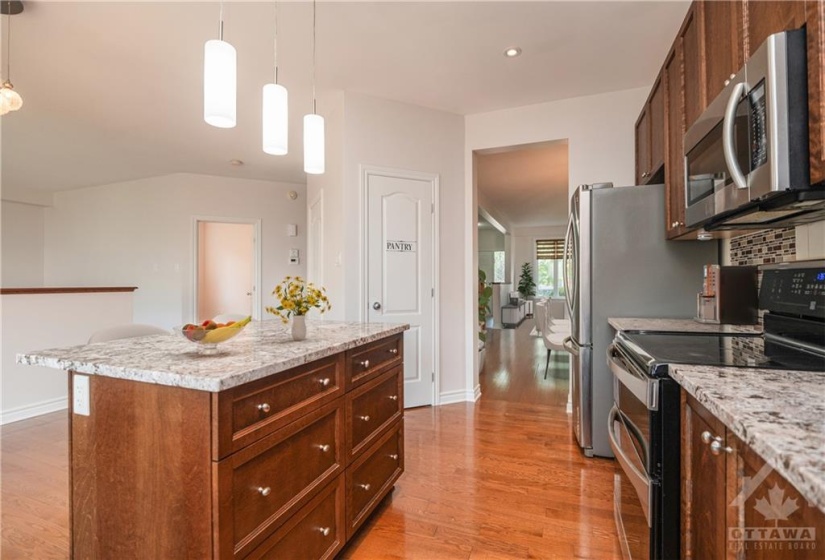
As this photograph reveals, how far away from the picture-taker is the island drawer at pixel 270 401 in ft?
3.26

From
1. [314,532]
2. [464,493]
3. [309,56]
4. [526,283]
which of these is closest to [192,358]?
[314,532]

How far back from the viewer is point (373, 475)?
1.75m

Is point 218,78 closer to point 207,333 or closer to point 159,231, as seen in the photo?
point 207,333

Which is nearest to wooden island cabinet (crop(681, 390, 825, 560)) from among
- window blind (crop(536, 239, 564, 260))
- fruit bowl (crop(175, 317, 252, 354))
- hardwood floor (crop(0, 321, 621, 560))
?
hardwood floor (crop(0, 321, 621, 560))

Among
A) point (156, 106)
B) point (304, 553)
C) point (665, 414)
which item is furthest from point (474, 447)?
point (156, 106)

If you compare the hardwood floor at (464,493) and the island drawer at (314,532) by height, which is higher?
the island drawer at (314,532)

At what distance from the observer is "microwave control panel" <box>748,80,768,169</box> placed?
111 cm

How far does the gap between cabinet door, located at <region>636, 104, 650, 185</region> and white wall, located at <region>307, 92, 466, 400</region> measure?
148 centimetres

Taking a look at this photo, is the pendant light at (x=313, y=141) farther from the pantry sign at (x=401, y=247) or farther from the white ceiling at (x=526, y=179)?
the white ceiling at (x=526, y=179)

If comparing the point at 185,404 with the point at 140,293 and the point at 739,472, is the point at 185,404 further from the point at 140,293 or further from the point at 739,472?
the point at 140,293

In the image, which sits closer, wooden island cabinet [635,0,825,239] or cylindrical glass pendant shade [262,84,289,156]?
wooden island cabinet [635,0,825,239]

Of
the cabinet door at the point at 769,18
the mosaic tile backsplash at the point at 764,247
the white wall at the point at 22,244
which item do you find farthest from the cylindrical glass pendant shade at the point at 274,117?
the white wall at the point at 22,244

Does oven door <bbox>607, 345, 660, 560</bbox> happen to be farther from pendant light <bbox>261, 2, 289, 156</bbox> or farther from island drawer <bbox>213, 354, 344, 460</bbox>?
pendant light <bbox>261, 2, 289, 156</bbox>

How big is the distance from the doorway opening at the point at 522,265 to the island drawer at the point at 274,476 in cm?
249
